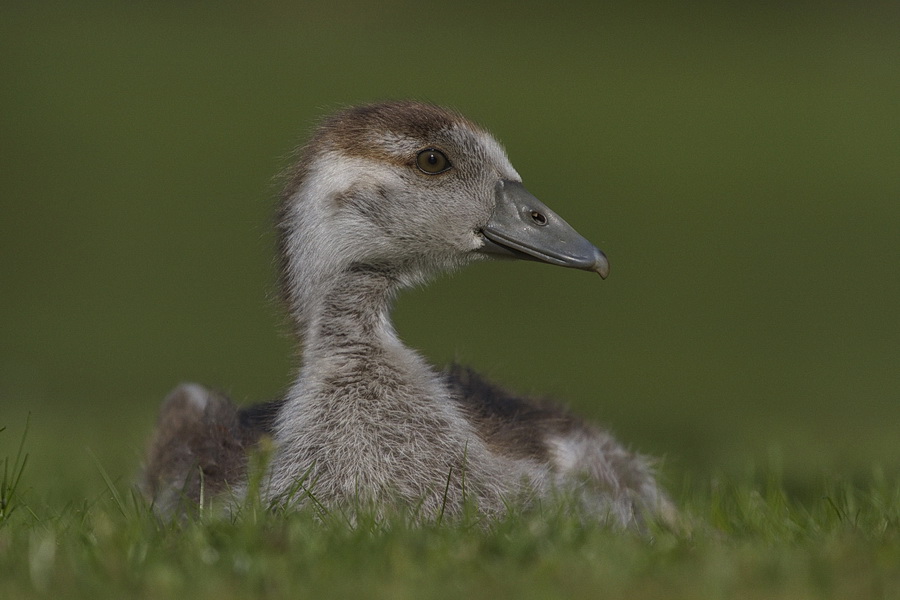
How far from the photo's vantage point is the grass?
386 centimetres

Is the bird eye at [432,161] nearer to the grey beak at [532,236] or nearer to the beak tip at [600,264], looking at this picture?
the grey beak at [532,236]

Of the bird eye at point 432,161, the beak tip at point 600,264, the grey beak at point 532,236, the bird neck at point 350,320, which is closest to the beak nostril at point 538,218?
the grey beak at point 532,236

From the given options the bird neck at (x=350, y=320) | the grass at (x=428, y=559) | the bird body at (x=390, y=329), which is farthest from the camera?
the bird neck at (x=350, y=320)

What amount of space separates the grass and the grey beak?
135 centimetres

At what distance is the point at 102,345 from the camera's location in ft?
60.0

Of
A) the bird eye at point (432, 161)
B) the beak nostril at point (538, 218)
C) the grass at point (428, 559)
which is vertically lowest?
the grass at point (428, 559)

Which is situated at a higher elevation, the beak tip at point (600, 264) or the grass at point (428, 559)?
the beak tip at point (600, 264)

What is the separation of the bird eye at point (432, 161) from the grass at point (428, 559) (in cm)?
177

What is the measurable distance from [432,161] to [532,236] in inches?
22.4

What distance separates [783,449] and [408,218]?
400cm

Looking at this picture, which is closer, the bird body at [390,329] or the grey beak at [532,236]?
the bird body at [390,329]

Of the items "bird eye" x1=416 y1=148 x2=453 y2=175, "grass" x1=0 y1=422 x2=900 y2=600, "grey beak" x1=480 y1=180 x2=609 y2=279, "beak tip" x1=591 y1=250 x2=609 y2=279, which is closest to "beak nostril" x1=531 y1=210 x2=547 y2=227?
"grey beak" x1=480 y1=180 x2=609 y2=279

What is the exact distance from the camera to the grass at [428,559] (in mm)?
3859

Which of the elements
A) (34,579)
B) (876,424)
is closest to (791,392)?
(876,424)
